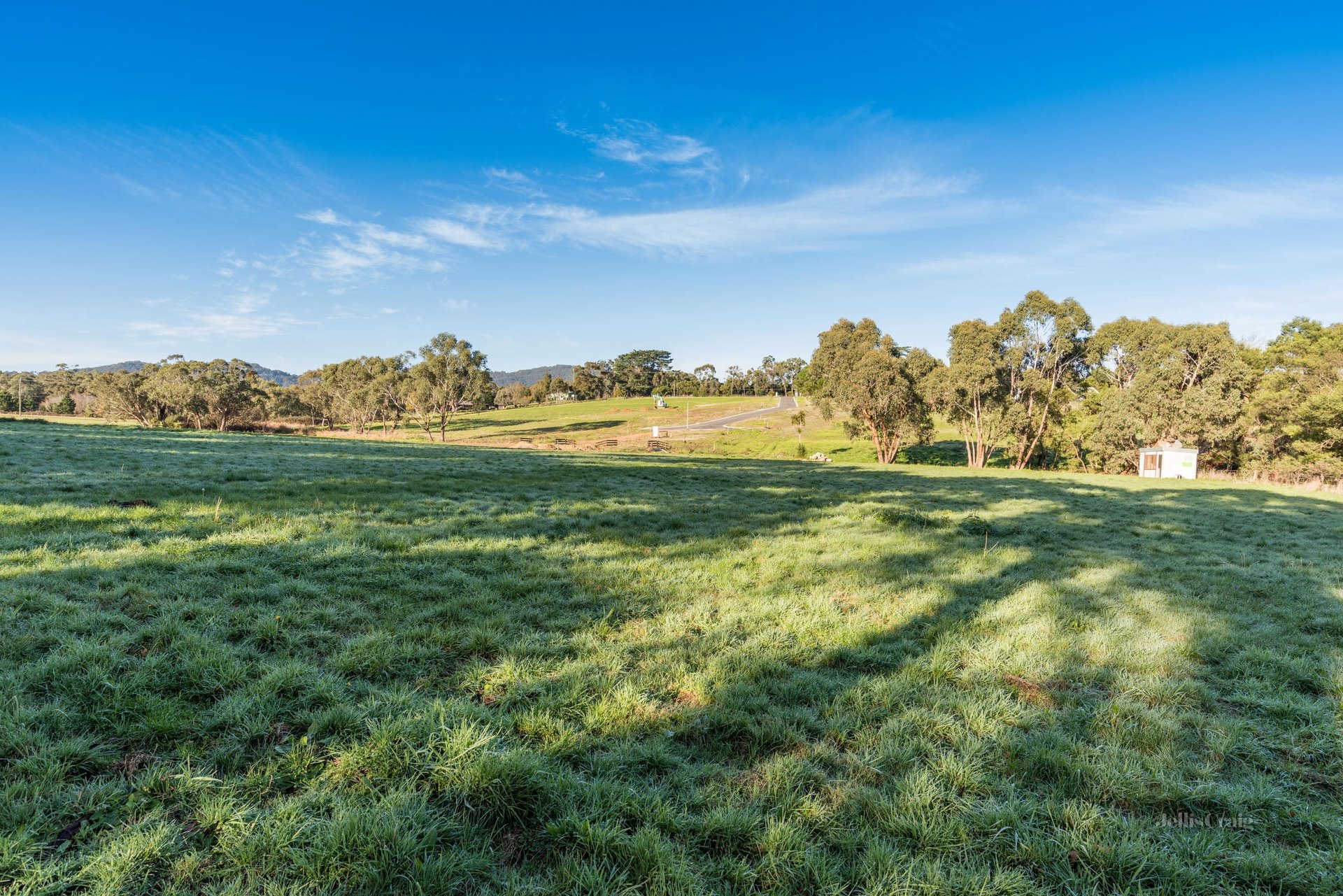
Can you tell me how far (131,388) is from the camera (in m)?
58.6

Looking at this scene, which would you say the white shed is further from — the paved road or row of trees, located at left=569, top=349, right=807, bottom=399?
row of trees, located at left=569, top=349, right=807, bottom=399

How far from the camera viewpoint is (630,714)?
4.00m

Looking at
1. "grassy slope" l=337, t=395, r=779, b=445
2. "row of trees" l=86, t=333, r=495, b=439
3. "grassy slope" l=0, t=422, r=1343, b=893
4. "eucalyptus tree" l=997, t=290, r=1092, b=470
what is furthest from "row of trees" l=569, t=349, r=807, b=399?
"grassy slope" l=0, t=422, r=1343, b=893

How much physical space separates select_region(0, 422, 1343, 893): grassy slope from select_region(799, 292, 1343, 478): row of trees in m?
34.0

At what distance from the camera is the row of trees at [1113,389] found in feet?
125

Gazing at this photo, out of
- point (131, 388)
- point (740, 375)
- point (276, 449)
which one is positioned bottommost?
point (276, 449)

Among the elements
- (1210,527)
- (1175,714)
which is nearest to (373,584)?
(1175,714)

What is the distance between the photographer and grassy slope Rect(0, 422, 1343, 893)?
269 centimetres

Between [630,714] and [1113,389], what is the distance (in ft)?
170

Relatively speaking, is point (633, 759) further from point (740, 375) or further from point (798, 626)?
point (740, 375)

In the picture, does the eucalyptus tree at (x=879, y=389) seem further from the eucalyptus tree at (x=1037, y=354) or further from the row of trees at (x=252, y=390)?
the row of trees at (x=252, y=390)

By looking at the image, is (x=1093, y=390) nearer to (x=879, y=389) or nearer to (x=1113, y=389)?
(x=1113, y=389)

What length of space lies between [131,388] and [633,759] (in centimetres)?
8109

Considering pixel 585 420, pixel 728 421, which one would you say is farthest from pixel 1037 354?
pixel 585 420
